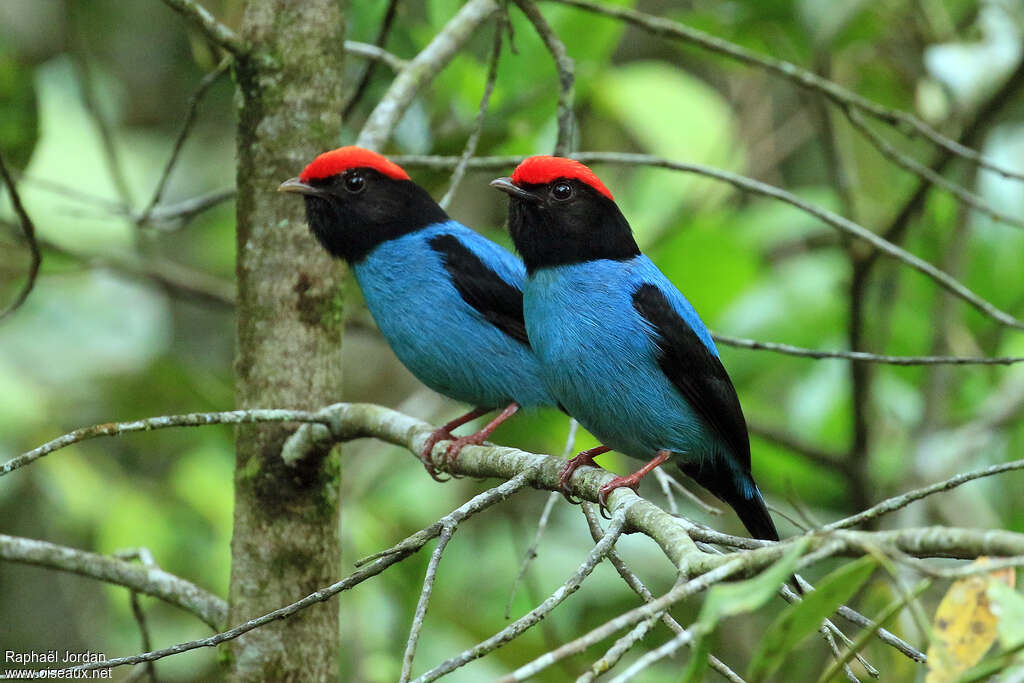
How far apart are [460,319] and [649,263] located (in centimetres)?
79

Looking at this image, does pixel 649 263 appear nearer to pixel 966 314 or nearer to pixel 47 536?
pixel 966 314

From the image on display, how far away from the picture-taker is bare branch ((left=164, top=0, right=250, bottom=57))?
10.2 feet

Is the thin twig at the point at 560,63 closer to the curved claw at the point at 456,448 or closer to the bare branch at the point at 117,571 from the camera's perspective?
the curved claw at the point at 456,448

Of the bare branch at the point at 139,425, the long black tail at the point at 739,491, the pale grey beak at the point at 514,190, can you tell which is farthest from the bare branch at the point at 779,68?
the bare branch at the point at 139,425

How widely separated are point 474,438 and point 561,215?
88cm

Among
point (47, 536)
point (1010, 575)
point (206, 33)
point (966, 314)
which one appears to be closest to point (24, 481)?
point (47, 536)

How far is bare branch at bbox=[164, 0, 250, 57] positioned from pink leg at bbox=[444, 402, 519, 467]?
4.59 feet

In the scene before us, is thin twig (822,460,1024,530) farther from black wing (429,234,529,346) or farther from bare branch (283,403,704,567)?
black wing (429,234,529,346)

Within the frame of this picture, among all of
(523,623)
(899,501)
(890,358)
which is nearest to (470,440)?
(890,358)

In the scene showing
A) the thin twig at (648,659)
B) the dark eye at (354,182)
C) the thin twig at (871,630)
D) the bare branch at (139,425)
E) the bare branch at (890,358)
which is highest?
the dark eye at (354,182)

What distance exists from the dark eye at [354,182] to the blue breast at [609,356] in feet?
2.71

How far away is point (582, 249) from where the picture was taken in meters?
3.78

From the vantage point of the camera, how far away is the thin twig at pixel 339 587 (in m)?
2.01

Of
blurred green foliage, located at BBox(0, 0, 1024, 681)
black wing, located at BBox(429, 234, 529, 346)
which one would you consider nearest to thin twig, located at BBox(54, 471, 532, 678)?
black wing, located at BBox(429, 234, 529, 346)
